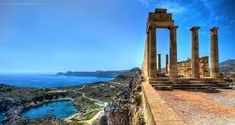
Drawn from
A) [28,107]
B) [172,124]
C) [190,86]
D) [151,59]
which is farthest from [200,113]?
[28,107]

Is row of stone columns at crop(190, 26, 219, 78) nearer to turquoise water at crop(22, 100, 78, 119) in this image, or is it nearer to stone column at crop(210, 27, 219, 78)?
stone column at crop(210, 27, 219, 78)

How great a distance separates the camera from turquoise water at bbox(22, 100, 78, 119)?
103 metres

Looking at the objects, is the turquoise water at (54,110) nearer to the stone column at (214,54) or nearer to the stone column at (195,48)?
the stone column at (195,48)

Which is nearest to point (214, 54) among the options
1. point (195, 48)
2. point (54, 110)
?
point (195, 48)

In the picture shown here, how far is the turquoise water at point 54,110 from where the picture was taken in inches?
4060

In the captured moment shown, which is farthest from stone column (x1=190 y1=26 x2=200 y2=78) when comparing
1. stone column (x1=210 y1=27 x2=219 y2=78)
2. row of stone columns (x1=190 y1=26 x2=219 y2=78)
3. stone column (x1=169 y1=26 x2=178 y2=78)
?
stone column (x1=169 y1=26 x2=178 y2=78)

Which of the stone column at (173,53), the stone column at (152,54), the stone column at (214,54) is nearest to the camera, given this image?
the stone column at (152,54)

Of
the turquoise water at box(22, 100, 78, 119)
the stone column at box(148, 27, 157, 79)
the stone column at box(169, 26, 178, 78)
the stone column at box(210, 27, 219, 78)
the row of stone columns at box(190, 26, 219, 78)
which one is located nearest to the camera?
the stone column at box(148, 27, 157, 79)

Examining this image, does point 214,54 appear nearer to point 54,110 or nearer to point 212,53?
point 212,53

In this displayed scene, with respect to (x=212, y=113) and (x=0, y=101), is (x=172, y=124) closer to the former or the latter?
(x=212, y=113)

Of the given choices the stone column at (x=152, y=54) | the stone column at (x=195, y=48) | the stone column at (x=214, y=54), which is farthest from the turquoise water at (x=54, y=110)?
the stone column at (x=214, y=54)

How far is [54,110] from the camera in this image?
115 m

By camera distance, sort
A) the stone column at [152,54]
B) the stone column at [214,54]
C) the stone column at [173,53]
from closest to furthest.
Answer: the stone column at [152,54], the stone column at [173,53], the stone column at [214,54]

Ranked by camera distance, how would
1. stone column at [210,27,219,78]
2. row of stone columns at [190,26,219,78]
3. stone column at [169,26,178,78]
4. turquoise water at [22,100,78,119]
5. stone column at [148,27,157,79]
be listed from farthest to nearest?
1. turquoise water at [22,100,78,119]
2. row of stone columns at [190,26,219,78]
3. stone column at [210,27,219,78]
4. stone column at [169,26,178,78]
5. stone column at [148,27,157,79]
